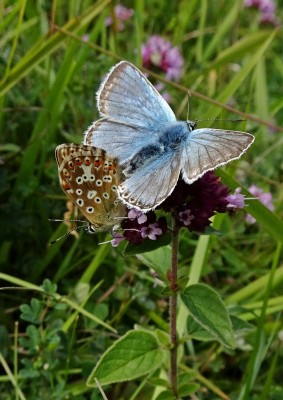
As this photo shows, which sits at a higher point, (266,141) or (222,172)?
(222,172)

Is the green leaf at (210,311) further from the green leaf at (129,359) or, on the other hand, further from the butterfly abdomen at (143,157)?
the butterfly abdomen at (143,157)

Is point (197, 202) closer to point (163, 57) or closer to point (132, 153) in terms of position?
point (132, 153)

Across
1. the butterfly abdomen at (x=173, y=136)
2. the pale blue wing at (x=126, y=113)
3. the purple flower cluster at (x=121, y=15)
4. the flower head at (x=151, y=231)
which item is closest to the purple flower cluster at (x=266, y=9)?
the purple flower cluster at (x=121, y=15)

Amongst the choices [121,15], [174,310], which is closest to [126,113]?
[174,310]

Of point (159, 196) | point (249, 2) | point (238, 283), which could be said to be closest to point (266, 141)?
point (238, 283)

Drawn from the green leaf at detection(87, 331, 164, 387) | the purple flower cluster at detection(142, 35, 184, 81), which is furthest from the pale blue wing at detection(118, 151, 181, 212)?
the purple flower cluster at detection(142, 35, 184, 81)

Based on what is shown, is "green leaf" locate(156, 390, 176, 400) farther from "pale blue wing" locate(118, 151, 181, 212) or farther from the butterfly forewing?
"pale blue wing" locate(118, 151, 181, 212)

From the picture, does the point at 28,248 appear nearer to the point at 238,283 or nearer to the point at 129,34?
the point at 238,283

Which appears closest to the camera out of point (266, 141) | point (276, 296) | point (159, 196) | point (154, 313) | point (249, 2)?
point (159, 196)
